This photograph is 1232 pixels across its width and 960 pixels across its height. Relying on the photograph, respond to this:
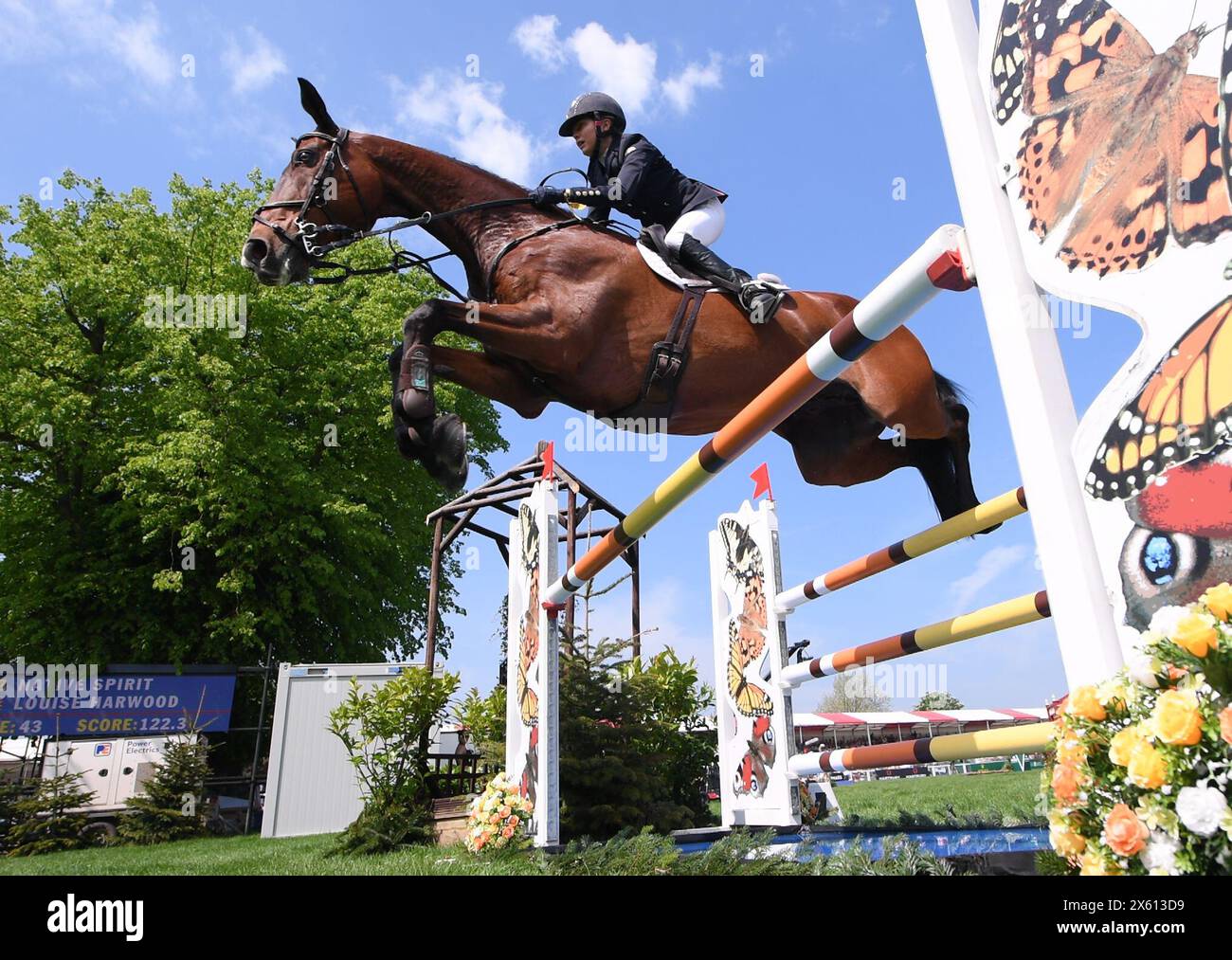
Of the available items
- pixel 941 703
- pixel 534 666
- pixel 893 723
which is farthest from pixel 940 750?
pixel 941 703

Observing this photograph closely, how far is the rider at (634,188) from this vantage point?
295cm

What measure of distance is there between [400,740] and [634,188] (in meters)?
5.43

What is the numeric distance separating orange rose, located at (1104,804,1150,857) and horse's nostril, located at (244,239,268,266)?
2938 millimetres

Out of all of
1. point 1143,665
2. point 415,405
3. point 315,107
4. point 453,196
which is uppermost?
point 315,107

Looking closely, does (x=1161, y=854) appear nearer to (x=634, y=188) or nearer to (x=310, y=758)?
(x=634, y=188)

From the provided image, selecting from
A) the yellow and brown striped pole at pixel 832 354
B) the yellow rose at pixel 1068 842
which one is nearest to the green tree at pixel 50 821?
the yellow and brown striped pole at pixel 832 354

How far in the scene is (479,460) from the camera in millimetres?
16203

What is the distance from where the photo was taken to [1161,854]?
97 cm

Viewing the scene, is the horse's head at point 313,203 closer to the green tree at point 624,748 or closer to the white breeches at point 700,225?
the white breeches at point 700,225

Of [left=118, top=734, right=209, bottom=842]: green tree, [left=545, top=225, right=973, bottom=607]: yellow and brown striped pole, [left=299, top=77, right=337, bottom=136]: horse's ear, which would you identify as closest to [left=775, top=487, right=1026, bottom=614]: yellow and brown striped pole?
[left=545, top=225, right=973, bottom=607]: yellow and brown striped pole
